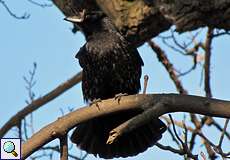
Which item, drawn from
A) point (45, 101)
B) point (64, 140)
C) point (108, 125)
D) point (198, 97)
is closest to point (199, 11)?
point (198, 97)

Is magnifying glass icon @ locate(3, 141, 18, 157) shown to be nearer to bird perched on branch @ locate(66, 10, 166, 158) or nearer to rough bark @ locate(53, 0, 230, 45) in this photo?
bird perched on branch @ locate(66, 10, 166, 158)

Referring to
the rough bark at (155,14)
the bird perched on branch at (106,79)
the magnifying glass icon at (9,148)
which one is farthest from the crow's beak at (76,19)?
the magnifying glass icon at (9,148)

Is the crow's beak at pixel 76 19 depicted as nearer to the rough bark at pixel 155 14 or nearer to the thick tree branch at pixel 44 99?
the rough bark at pixel 155 14

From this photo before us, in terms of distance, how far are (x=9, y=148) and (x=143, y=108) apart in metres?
0.87

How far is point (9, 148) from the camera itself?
3428mm

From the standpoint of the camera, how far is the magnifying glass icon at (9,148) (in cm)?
319

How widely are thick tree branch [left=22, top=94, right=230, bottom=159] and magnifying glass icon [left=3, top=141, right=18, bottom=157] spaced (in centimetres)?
29

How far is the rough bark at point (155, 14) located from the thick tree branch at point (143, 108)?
0.34 m

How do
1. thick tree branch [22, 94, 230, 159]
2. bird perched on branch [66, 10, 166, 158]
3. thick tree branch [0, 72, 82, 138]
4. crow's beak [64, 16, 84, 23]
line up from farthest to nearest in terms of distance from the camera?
thick tree branch [0, 72, 82, 138], crow's beak [64, 16, 84, 23], bird perched on branch [66, 10, 166, 158], thick tree branch [22, 94, 230, 159]

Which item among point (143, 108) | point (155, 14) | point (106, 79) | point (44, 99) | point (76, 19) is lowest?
point (143, 108)

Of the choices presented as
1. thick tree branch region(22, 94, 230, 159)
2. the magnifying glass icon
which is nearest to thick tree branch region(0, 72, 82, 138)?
the magnifying glass icon

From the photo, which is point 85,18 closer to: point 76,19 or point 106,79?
point 76,19

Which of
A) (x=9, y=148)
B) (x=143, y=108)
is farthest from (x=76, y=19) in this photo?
(x=143, y=108)

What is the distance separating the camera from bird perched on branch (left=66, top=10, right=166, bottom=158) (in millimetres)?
3756
